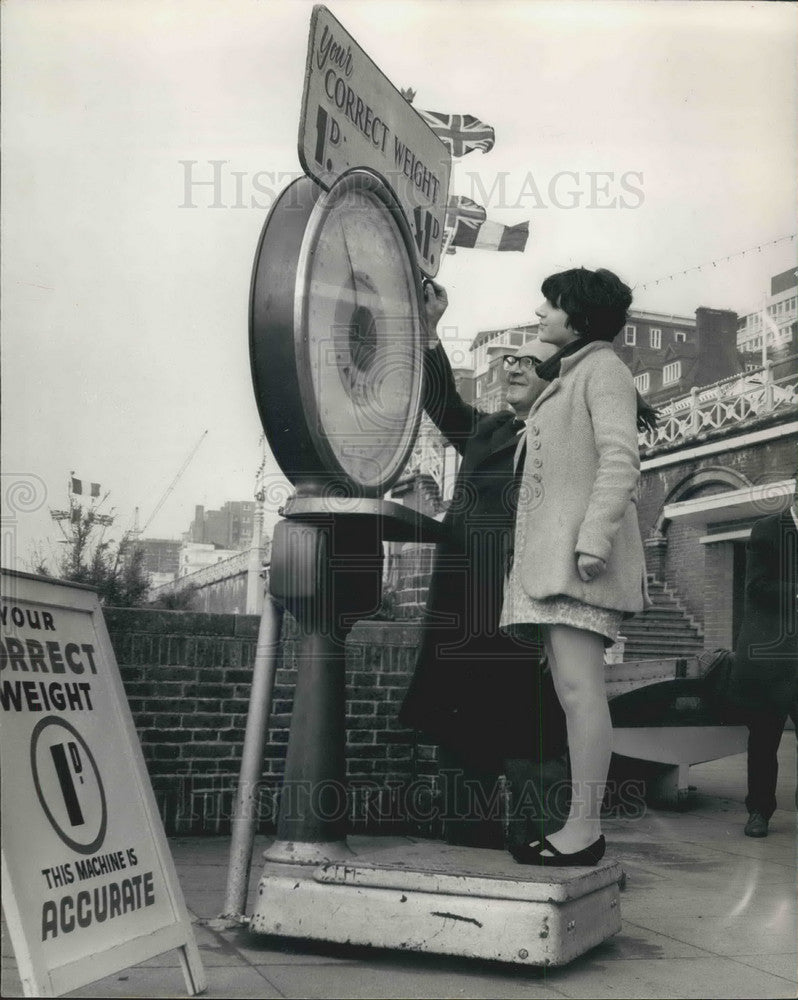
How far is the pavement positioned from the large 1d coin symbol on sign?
0.91 feet

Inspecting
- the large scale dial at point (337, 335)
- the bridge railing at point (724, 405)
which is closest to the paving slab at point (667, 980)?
the large scale dial at point (337, 335)

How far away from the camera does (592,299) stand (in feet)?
10.5

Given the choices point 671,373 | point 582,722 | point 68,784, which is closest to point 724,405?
point 671,373

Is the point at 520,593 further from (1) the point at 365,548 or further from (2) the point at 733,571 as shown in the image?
(2) the point at 733,571

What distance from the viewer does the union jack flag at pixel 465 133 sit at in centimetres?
493

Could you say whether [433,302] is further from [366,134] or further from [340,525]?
[340,525]

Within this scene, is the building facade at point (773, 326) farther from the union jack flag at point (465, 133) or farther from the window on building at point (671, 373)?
the union jack flag at point (465, 133)

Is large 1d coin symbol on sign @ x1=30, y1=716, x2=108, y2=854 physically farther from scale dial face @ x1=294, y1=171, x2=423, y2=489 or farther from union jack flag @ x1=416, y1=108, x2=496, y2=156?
union jack flag @ x1=416, y1=108, x2=496, y2=156

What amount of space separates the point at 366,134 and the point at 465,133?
190 cm

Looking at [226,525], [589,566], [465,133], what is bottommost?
[589,566]

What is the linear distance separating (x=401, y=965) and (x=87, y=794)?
0.97 m

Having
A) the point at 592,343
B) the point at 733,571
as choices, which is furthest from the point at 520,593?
the point at 733,571

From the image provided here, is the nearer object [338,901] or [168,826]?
[338,901]

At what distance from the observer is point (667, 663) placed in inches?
271
